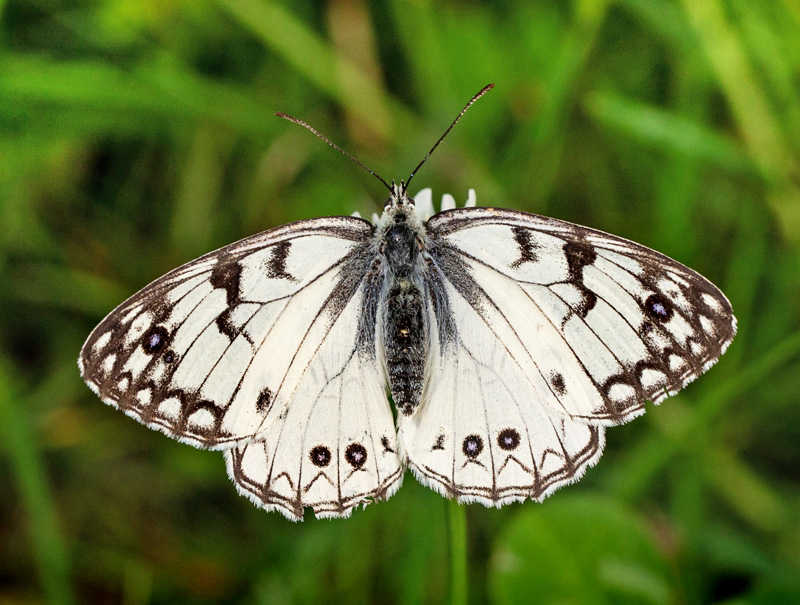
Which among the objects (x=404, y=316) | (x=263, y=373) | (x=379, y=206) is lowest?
(x=263, y=373)

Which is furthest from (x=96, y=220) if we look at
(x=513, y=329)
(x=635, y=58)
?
(x=635, y=58)

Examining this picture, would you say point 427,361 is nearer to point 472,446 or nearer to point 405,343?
point 405,343

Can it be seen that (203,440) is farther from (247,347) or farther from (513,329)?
(513,329)

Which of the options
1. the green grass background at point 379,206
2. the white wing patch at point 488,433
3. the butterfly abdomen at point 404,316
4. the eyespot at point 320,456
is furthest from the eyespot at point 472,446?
the green grass background at point 379,206

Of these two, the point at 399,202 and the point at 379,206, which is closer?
the point at 399,202

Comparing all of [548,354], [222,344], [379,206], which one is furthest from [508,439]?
[379,206]

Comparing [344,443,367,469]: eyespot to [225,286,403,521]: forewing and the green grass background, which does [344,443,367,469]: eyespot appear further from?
the green grass background

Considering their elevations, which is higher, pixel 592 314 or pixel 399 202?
pixel 399 202

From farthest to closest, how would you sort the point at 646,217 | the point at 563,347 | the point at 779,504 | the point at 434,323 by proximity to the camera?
the point at 646,217 → the point at 779,504 → the point at 434,323 → the point at 563,347
